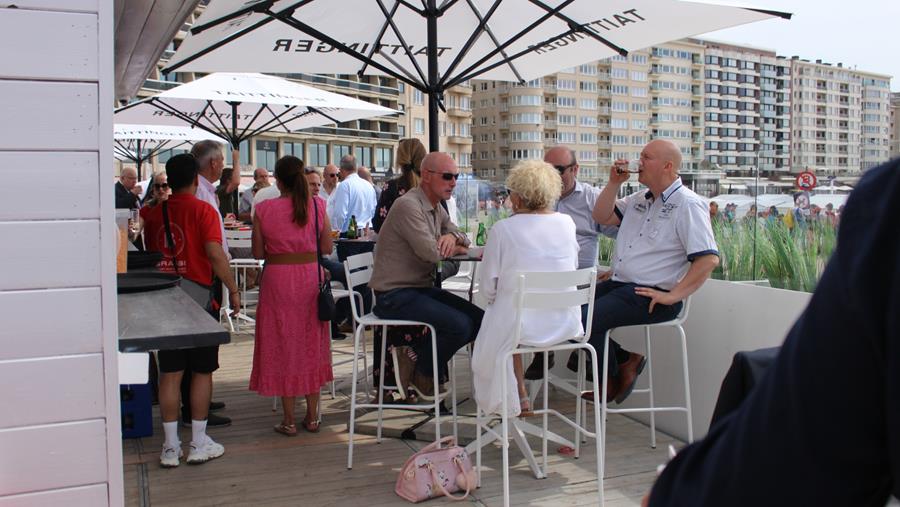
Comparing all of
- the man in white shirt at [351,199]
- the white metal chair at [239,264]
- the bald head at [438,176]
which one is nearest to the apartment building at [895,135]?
the bald head at [438,176]

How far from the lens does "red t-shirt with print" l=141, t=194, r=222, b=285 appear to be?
4336mm

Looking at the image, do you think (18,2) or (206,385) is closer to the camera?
(18,2)

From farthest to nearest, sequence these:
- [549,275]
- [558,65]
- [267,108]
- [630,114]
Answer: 1. [630,114]
2. [267,108]
3. [558,65]
4. [549,275]

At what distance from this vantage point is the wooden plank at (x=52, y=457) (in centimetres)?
200

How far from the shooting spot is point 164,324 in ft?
7.00

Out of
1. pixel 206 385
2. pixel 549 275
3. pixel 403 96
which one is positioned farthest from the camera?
pixel 403 96

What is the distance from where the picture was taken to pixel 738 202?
461 centimetres

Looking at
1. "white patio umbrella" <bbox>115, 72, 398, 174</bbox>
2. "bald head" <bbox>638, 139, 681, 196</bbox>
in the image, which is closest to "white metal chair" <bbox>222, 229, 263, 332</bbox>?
"white patio umbrella" <bbox>115, 72, 398, 174</bbox>

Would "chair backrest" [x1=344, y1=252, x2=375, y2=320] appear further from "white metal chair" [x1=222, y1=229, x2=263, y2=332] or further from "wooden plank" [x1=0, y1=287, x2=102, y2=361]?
"white metal chair" [x1=222, y1=229, x2=263, y2=332]

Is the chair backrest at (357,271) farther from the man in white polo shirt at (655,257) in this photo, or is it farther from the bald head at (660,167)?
the bald head at (660,167)

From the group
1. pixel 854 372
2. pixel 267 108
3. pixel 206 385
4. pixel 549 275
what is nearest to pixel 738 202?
pixel 549 275

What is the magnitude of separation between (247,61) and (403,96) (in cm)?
9059

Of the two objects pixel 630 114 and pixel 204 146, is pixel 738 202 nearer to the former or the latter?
pixel 204 146

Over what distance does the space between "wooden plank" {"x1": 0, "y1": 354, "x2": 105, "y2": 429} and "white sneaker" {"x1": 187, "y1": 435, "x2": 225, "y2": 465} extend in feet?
6.86
